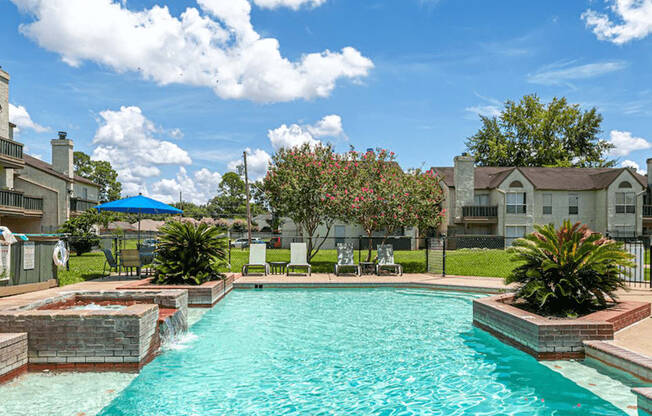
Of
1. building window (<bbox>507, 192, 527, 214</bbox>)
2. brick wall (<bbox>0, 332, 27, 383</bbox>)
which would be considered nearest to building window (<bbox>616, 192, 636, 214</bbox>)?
building window (<bbox>507, 192, 527, 214</bbox>)

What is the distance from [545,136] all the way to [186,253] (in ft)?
149

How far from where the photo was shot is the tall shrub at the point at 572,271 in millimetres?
6871

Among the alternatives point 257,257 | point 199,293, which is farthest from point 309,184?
point 199,293

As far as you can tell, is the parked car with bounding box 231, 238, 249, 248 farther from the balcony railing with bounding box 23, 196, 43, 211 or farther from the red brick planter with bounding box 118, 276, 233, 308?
the red brick planter with bounding box 118, 276, 233, 308

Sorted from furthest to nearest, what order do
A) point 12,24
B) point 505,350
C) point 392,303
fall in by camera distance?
point 12,24
point 392,303
point 505,350

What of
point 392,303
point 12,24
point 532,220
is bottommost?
point 392,303

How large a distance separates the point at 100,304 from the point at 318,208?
34.1 feet

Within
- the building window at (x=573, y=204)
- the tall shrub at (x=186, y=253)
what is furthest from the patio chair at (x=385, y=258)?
the building window at (x=573, y=204)

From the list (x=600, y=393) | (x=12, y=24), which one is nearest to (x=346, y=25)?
(x=12, y=24)

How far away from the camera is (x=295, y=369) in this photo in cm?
581

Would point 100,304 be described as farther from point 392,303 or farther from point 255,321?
point 392,303

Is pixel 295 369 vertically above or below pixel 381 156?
below

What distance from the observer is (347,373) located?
5637 mm

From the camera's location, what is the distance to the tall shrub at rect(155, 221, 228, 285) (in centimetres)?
1046
